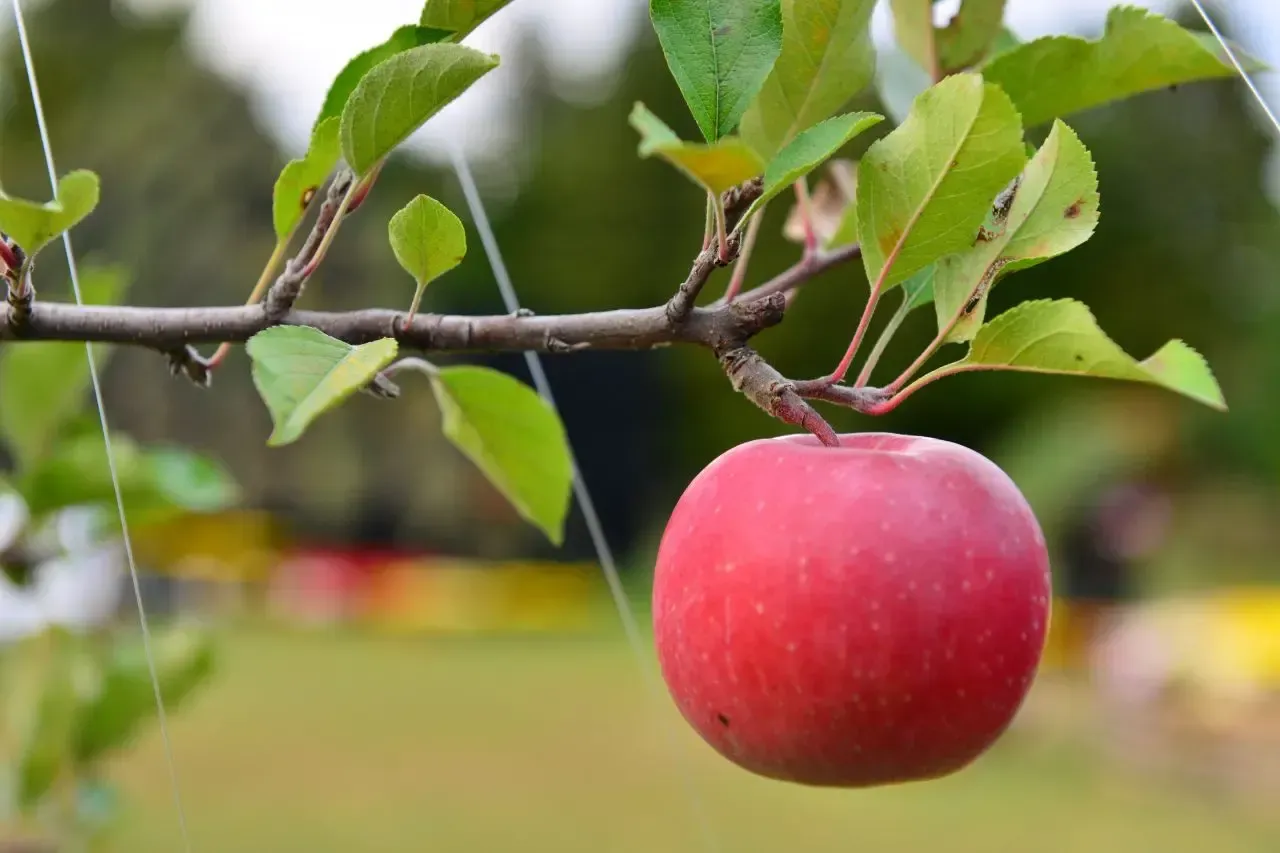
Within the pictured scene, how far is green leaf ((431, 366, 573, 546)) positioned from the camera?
35cm

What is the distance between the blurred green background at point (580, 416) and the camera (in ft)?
9.50

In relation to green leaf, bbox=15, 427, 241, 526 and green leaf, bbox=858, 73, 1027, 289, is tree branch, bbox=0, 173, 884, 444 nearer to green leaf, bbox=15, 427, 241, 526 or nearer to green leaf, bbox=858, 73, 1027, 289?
green leaf, bbox=858, 73, 1027, 289

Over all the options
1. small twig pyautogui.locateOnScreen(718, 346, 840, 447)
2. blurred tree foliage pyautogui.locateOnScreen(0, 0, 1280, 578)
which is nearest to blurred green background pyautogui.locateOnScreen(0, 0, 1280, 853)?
blurred tree foliage pyautogui.locateOnScreen(0, 0, 1280, 578)

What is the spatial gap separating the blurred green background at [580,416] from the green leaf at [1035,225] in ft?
8.01

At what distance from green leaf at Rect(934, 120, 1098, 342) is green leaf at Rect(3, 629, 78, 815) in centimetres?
57

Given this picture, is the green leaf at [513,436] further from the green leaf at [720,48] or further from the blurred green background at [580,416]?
the blurred green background at [580,416]

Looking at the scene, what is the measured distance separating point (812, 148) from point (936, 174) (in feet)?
0.11

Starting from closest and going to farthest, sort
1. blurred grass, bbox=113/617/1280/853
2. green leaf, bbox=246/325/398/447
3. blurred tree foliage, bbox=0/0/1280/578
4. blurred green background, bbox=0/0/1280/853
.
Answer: green leaf, bbox=246/325/398/447 < blurred grass, bbox=113/617/1280/853 < blurred green background, bbox=0/0/1280/853 < blurred tree foliage, bbox=0/0/1280/578

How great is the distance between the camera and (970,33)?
38 centimetres

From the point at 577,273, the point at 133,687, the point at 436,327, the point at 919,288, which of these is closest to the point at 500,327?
the point at 436,327

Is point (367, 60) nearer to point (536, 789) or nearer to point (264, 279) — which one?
point (264, 279)

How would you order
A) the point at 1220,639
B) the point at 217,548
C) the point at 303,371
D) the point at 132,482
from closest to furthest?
the point at 303,371
the point at 132,482
the point at 1220,639
the point at 217,548

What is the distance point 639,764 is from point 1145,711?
1324mm

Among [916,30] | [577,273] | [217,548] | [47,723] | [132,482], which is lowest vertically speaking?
[217,548]
